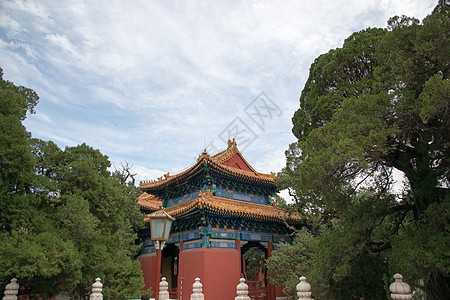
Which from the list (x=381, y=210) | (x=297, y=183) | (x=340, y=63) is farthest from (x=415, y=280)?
(x=340, y=63)

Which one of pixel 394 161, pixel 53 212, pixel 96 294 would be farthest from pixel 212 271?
pixel 394 161

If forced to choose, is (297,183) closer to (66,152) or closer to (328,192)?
(328,192)

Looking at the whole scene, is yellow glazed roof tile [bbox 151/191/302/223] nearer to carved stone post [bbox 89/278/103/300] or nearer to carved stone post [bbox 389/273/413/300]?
carved stone post [bbox 89/278/103/300]

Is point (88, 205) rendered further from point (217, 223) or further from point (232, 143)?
point (232, 143)

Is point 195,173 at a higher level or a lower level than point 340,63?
lower

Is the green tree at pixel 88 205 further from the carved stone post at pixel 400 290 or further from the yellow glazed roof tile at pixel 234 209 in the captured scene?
the carved stone post at pixel 400 290

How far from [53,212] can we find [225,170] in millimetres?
7002

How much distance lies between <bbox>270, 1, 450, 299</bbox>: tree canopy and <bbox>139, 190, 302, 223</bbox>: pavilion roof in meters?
5.32

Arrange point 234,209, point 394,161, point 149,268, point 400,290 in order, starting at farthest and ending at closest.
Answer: point 149,268 < point 234,209 < point 394,161 < point 400,290

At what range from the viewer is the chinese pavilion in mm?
11992

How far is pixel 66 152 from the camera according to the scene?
9805mm

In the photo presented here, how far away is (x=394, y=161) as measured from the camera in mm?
6438

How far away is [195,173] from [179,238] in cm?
288

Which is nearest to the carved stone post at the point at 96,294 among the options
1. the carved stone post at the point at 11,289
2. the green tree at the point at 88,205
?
the green tree at the point at 88,205
